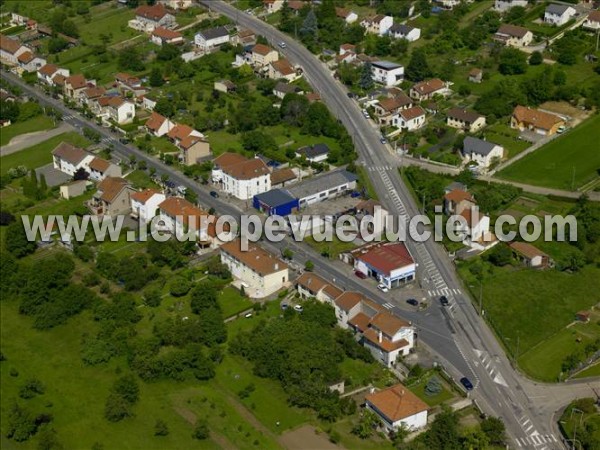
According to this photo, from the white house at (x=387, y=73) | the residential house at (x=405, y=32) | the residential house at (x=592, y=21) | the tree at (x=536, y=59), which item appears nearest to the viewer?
the white house at (x=387, y=73)

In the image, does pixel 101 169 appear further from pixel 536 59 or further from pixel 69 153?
pixel 536 59

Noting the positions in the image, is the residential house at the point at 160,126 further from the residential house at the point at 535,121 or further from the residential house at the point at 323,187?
the residential house at the point at 535,121

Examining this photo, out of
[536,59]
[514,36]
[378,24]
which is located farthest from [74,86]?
[536,59]

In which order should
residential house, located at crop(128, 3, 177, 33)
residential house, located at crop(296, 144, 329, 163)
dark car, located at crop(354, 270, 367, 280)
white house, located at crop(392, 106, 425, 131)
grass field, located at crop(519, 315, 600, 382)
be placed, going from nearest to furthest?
grass field, located at crop(519, 315, 600, 382) < dark car, located at crop(354, 270, 367, 280) < residential house, located at crop(296, 144, 329, 163) < white house, located at crop(392, 106, 425, 131) < residential house, located at crop(128, 3, 177, 33)

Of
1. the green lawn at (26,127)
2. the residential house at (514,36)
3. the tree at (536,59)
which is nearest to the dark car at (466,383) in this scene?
the tree at (536,59)

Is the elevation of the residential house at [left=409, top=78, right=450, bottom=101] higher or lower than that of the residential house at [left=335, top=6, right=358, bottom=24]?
higher

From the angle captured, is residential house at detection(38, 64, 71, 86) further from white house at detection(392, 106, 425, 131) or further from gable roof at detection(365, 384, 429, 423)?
gable roof at detection(365, 384, 429, 423)

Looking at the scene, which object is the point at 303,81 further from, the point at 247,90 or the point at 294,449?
the point at 294,449

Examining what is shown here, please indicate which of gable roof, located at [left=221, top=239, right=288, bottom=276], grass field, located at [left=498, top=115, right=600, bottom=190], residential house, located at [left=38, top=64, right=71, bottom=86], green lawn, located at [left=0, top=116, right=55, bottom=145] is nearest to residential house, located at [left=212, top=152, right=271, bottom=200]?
gable roof, located at [left=221, top=239, right=288, bottom=276]
